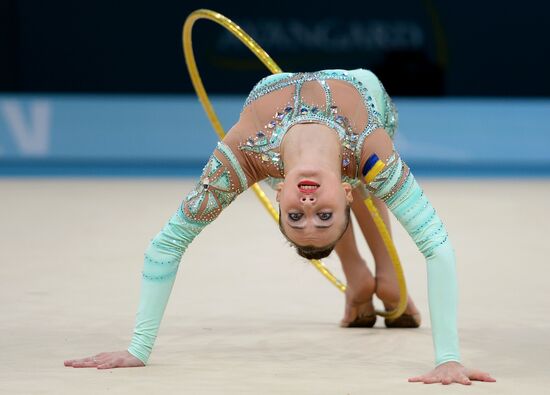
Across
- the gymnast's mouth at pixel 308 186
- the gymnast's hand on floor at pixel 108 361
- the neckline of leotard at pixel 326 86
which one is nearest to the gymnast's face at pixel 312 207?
the gymnast's mouth at pixel 308 186

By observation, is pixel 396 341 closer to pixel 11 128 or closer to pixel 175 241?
pixel 175 241

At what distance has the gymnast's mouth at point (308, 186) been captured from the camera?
7.66ft

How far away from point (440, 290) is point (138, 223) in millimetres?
3359

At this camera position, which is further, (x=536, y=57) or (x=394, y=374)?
(x=536, y=57)

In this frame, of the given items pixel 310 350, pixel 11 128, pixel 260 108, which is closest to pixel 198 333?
pixel 310 350

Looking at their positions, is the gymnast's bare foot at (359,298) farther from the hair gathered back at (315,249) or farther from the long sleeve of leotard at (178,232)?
the hair gathered back at (315,249)

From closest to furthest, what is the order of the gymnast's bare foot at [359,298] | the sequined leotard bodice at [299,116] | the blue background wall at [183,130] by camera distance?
the sequined leotard bodice at [299,116], the gymnast's bare foot at [359,298], the blue background wall at [183,130]

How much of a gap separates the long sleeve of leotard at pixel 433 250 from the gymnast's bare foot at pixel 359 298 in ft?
2.65

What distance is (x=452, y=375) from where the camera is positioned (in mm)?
2482

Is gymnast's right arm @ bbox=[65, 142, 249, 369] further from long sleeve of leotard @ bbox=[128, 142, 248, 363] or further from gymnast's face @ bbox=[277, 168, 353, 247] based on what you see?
gymnast's face @ bbox=[277, 168, 353, 247]

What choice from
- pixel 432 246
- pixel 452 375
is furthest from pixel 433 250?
pixel 452 375

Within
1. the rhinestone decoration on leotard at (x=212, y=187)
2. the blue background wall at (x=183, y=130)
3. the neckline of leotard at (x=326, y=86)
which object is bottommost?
the rhinestone decoration on leotard at (x=212, y=187)

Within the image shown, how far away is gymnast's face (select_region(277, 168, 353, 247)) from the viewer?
2.34 meters

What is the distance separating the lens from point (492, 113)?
8414mm
